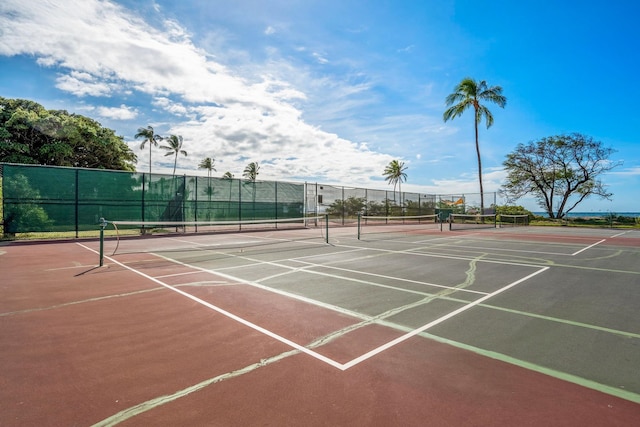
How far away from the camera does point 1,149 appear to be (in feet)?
85.3

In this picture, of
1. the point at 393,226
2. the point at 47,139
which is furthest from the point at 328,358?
the point at 47,139

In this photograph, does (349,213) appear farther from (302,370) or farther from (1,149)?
(1,149)

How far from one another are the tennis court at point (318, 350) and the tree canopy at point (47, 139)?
27.0 meters

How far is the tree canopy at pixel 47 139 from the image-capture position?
26375 millimetres

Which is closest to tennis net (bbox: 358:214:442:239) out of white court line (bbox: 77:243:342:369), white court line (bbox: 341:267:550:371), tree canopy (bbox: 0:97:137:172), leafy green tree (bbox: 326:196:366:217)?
leafy green tree (bbox: 326:196:366:217)

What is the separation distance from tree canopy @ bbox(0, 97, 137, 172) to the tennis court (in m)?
27.0

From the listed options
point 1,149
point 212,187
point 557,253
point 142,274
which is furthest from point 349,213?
point 1,149

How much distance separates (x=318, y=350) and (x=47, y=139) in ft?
116

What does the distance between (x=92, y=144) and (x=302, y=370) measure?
1415 inches

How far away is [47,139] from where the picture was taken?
27844mm

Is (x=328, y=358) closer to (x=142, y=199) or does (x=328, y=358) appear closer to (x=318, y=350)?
(x=318, y=350)

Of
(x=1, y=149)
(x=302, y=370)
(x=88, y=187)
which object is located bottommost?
(x=302, y=370)

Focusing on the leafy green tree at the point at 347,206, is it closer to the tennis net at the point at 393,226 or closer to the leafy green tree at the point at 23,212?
the tennis net at the point at 393,226

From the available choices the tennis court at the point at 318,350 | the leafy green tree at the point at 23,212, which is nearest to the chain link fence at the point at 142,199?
the leafy green tree at the point at 23,212
